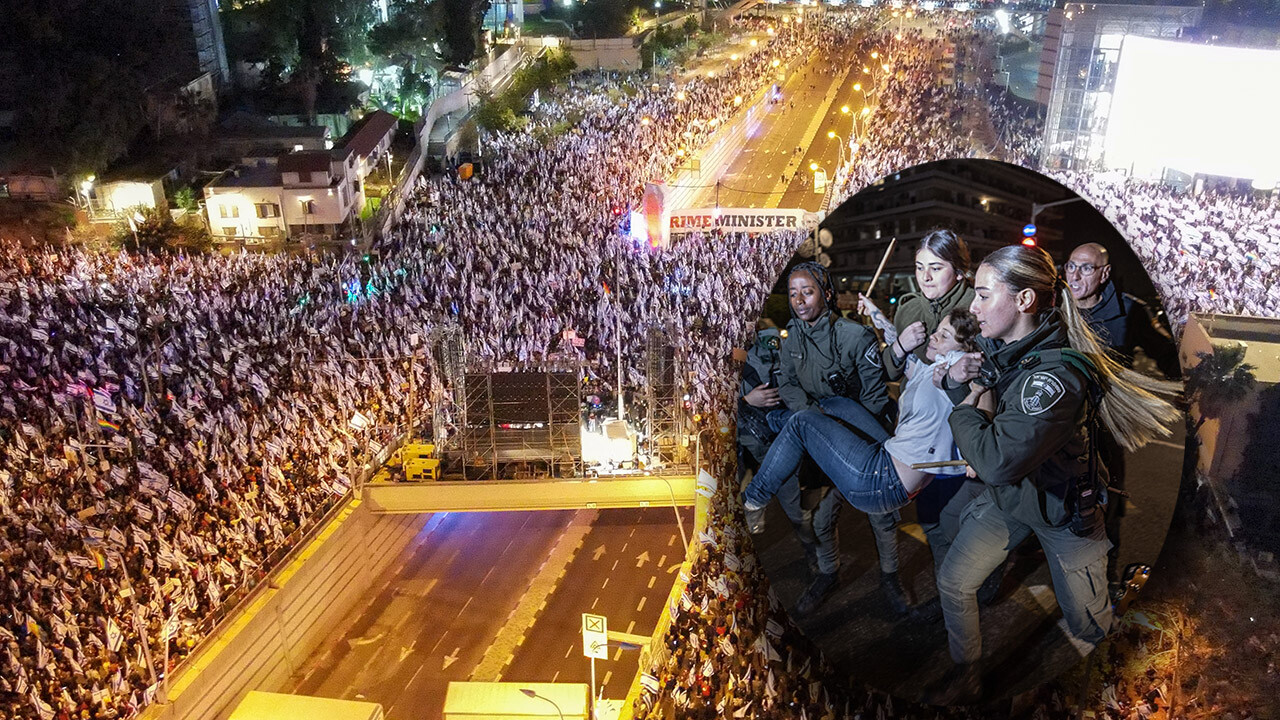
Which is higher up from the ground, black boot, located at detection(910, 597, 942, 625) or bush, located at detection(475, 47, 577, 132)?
black boot, located at detection(910, 597, 942, 625)

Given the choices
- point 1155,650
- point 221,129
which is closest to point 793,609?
point 1155,650

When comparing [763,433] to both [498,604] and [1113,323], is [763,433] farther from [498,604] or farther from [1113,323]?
[498,604]

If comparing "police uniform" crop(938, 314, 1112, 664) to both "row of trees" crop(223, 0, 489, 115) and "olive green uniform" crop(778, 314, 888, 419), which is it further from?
"row of trees" crop(223, 0, 489, 115)

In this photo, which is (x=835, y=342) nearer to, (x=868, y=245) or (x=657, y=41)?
(x=868, y=245)

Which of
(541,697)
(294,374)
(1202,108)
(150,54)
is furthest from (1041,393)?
(150,54)

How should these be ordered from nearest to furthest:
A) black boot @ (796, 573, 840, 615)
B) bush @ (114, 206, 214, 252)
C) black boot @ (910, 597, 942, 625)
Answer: black boot @ (910, 597, 942, 625) < black boot @ (796, 573, 840, 615) < bush @ (114, 206, 214, 252)

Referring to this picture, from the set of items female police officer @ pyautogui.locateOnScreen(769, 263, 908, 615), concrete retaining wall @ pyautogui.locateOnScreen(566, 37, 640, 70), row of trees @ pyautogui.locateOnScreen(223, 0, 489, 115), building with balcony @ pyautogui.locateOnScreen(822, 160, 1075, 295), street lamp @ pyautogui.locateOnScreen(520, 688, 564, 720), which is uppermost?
building with balcony @ pyautogui.locateOnScreen(822, 160, 1075, 295)

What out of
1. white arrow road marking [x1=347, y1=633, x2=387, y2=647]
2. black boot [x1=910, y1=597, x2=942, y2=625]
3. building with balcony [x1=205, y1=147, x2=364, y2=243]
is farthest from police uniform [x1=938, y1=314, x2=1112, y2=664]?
building with balcony [x1=205, y1=147, x2=364, y2=243]
